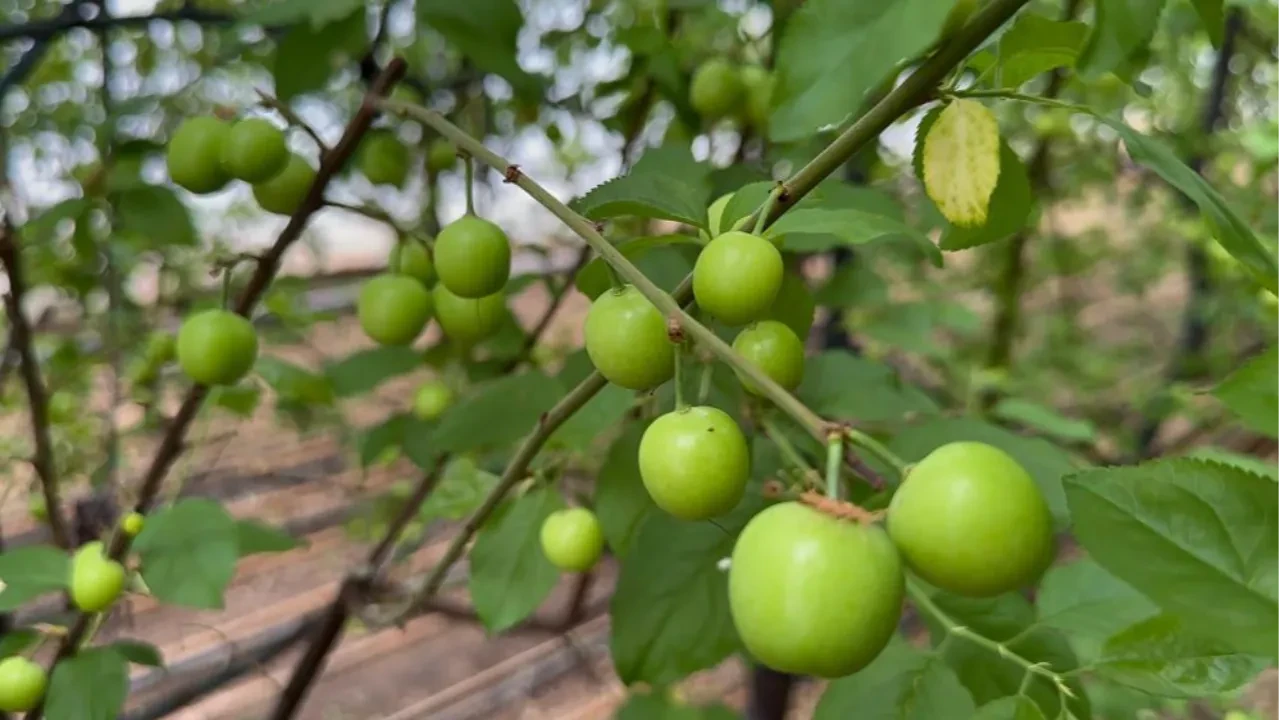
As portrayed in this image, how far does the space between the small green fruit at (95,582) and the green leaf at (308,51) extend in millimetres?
319

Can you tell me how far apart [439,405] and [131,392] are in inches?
17.9

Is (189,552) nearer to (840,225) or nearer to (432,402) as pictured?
(432,402)

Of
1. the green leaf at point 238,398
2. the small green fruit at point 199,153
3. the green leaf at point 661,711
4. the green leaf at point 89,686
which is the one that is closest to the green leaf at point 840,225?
the small green fruit at point 199,153

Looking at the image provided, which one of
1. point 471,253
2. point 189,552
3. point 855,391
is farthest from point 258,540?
point 855,391

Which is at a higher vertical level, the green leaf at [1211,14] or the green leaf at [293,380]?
the green leaf at [1211,14]

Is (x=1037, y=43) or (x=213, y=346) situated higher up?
(x=1037, y=43)

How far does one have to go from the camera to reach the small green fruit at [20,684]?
53 cm

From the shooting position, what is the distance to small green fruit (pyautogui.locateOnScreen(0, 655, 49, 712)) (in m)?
0.53

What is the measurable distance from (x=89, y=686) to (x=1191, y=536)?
532 millimetres

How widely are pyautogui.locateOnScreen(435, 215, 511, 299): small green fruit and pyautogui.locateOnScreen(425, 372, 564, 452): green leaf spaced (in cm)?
14

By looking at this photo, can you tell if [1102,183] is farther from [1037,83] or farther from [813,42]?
[813,42]

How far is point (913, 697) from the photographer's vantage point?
41 cm

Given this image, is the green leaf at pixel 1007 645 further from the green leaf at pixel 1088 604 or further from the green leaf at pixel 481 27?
the green leaf at pixel 481 27

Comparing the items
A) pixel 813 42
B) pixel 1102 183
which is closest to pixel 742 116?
pixel 813 42
